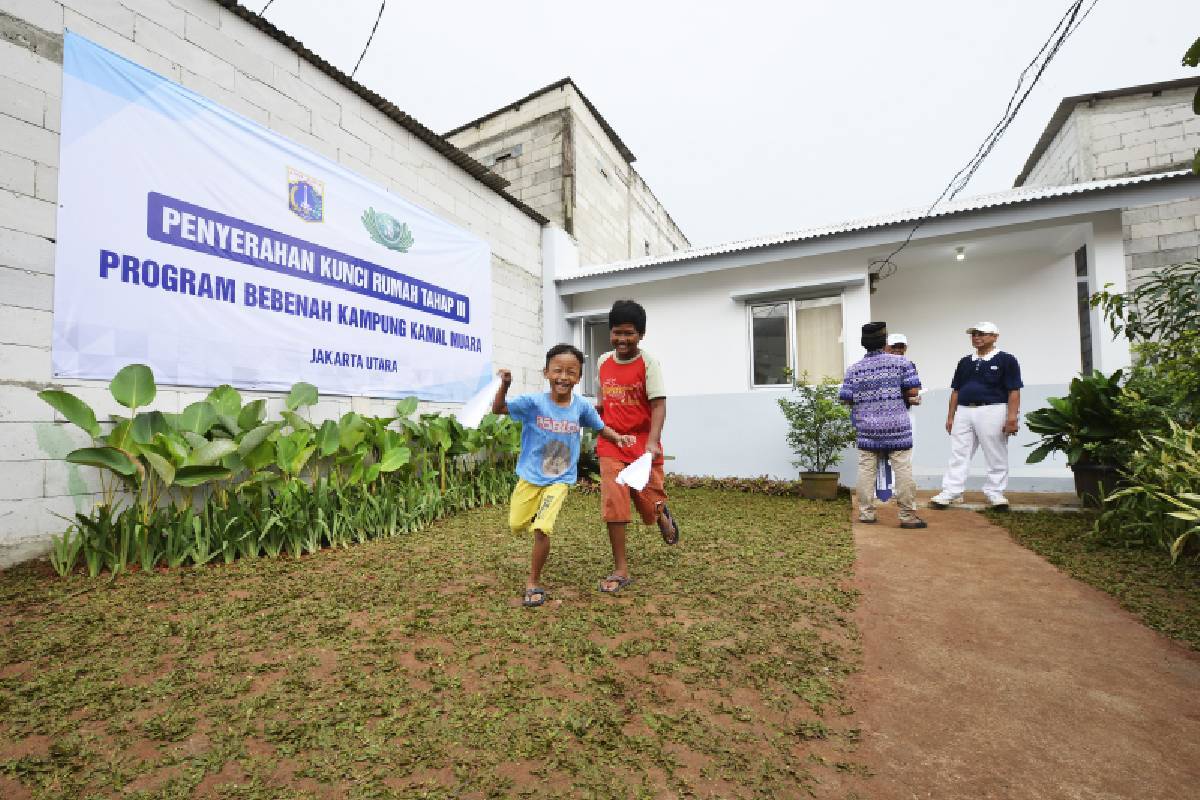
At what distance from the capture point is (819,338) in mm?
7133

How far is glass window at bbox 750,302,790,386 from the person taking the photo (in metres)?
7.34

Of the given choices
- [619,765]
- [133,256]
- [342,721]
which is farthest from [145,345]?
[619,765]

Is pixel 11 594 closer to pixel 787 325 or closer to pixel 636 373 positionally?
pixel 636 373

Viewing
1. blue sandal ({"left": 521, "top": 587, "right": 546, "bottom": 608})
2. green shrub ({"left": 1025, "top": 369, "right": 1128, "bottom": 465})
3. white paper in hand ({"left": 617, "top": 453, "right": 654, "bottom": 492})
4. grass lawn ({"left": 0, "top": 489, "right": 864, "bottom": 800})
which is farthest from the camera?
green shrub ({"left": 1025, "top": 369, "right": 1128, "bottom": 465})

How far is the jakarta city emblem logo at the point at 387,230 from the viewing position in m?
5.20

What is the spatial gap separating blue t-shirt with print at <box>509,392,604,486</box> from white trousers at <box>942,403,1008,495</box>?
455 centimetres

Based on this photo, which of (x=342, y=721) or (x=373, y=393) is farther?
(x=373, y=393)

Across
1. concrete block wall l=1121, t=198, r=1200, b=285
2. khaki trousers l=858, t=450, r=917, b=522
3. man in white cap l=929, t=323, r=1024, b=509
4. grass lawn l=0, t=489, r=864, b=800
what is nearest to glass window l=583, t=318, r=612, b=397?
khaki trousers l=858, t=450, r=917, b=522

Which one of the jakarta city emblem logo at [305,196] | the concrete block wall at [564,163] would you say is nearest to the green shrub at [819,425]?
the jakarta city emblem logo at [305,196]

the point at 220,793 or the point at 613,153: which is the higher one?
the point at 613,153

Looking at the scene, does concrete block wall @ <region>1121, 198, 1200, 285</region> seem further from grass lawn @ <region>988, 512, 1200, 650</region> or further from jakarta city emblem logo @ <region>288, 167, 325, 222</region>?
jakarta city emblem logo @ <region>288, 167, 325, 222</region>

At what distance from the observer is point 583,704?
162cm

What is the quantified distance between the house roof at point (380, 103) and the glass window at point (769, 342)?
3.85 meters

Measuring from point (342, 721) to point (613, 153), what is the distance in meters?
13.9
